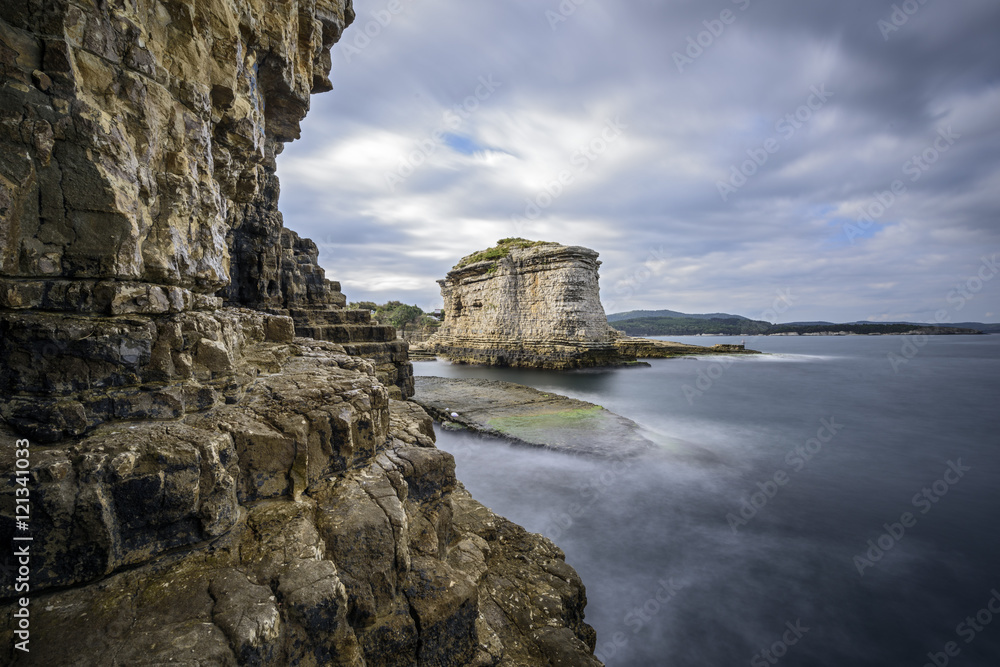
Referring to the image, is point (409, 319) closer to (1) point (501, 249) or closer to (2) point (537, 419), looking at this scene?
(1) point (501, 249)

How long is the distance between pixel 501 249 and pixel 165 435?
113 ft

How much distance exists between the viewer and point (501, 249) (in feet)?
117

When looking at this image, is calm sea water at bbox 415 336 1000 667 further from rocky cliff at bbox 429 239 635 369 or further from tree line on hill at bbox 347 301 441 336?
tree line on hill at bbox 347 301 441 336

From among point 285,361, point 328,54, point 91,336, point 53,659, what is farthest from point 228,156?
point 328,54

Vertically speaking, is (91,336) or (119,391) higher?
(91,336)

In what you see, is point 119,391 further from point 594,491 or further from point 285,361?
point 594,491

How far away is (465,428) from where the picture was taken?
505 inches

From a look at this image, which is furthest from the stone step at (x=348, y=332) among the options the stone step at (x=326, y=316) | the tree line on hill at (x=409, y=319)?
the tree line on hill at (x=409, y=319)

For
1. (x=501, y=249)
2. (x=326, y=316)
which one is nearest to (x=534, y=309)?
(x=501, y=249)

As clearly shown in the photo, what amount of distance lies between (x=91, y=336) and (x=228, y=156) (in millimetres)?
3259

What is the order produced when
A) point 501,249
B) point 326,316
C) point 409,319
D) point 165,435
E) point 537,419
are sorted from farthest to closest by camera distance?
point 409,319
point 501,249
point 537,419
point 326,316
point 165,435

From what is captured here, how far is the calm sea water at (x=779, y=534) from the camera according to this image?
5.31 m

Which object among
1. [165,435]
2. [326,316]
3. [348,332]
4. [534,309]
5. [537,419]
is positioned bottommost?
[537,419]

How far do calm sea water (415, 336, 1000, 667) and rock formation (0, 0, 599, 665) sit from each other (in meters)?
3.08
